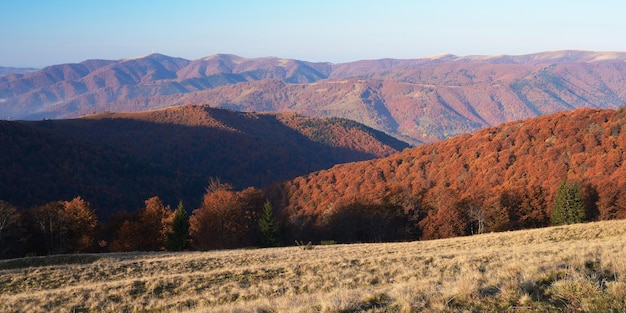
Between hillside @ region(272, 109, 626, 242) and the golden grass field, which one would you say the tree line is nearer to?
hillside @ region(272, 109, 626, 242)

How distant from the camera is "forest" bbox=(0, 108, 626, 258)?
4791 cm

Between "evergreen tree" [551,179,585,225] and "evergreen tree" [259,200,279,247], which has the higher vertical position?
"evergreen tree" [551,179,585,225]

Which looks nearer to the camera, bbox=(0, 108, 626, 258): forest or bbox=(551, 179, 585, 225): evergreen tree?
bbox=(551, 179, 585, 225): evergreen tree

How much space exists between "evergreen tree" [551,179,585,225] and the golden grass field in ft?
63.2

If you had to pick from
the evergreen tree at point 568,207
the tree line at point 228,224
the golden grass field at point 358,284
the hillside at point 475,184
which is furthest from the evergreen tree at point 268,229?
the evergreen tree at point 568,207

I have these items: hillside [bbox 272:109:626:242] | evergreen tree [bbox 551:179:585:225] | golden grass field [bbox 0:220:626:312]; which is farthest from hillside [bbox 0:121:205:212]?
evergreen tree [bbox 551:179:585:225]

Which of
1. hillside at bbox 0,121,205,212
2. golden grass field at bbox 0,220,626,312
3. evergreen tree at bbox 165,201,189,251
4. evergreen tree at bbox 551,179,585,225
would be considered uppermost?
golden grass field at bbox 0,220,626,312

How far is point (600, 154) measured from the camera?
236 feet

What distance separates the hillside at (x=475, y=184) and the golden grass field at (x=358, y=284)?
89.4 feet

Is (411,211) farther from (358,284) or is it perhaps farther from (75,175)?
(75,175)

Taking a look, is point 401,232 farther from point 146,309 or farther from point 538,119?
point 538,119

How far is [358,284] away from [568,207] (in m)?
41.8

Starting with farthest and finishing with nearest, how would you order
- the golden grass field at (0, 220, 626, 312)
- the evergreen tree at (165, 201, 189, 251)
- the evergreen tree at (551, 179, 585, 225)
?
the evergreen tree at (165, 201, 189, 251)
the evergreen tree at (551, 179, 585, 225)
the golden grass field at (0, 220, 626, 312)

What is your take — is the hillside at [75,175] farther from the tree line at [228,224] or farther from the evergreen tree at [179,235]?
the evergreen tree at [179,235]
